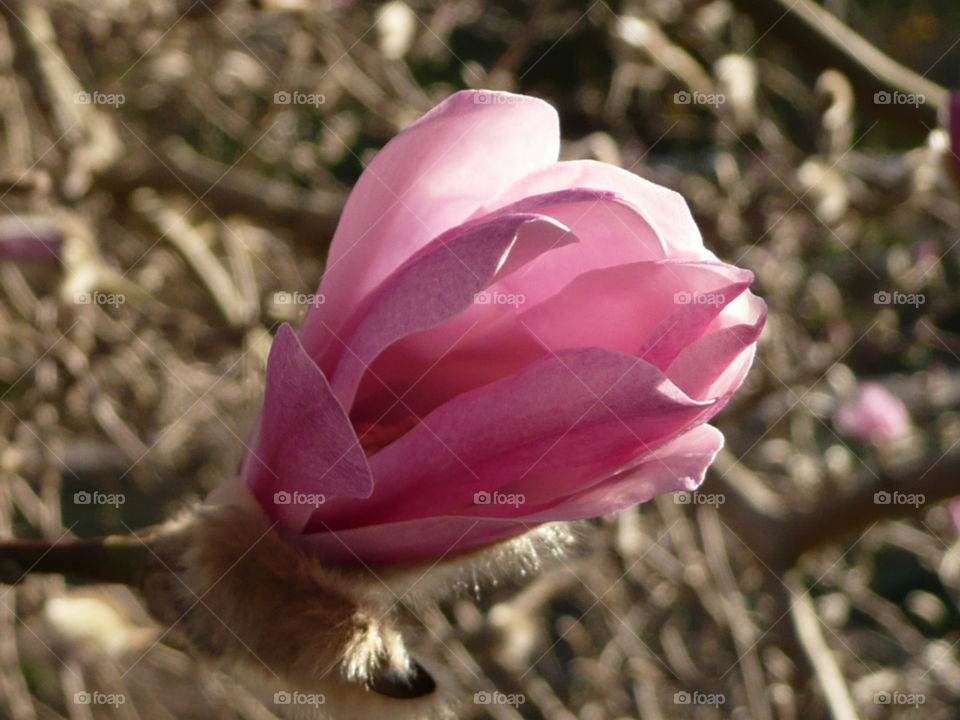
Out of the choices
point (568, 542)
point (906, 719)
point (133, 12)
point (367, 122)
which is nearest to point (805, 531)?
point (568, 542)

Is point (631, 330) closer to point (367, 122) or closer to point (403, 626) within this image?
point (403, 626)

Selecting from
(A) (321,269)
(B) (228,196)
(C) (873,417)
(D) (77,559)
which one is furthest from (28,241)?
(C) (873,417)

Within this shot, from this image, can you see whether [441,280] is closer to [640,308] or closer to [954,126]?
[640,308]

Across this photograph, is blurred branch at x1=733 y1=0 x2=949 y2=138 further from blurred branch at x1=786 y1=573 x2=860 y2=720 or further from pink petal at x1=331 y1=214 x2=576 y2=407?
pink petal at x1=331 y1=214 x2=576 y2=407

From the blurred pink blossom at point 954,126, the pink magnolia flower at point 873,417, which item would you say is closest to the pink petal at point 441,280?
the blurred pink blossom at point 954,126

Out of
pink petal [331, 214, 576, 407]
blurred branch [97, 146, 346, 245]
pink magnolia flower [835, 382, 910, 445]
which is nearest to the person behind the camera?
pink petal [331, 214, 576, 407]

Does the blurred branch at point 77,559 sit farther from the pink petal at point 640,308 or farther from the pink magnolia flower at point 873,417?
the pink magnolia flower at point 873,417

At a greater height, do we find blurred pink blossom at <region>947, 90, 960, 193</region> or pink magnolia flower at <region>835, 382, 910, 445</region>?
blurred pink blossom at <region>947, 90, 960, 193</region>

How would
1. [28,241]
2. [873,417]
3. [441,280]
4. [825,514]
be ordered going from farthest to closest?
[873,417], [28,241], [825,514], [441,280]

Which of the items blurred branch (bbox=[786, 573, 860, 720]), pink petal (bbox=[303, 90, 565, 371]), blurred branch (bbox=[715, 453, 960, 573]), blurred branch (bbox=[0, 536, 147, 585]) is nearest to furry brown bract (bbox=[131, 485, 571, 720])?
blurred branch (bbox=[0, 536, 147, 585])
